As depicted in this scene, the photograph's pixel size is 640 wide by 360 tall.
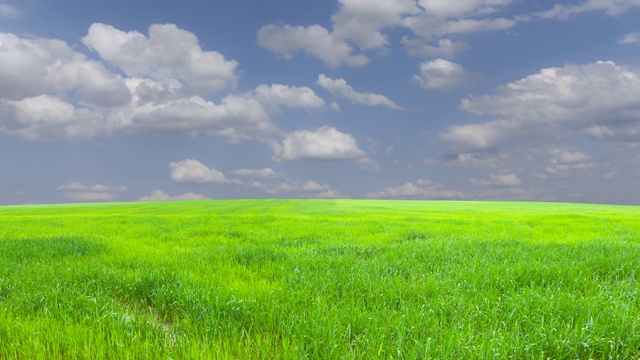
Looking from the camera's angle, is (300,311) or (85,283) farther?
(85,283)

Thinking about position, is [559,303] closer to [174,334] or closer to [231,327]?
[231,327]

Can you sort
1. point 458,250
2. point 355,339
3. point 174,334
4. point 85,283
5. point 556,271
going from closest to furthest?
point 355,339, point 174,334, point 85,283, point 556,271, point 458,250

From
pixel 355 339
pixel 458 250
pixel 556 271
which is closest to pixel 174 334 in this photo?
pixel 355 339

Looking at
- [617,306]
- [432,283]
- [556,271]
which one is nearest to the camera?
[617,306]

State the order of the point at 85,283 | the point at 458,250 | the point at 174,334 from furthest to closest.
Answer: the point at 458,250, the point at 85,283, the point at 174,334

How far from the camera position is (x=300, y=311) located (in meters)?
4.83

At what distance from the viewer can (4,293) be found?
6.02 meters

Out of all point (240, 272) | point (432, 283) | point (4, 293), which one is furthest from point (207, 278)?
point (432, 283)

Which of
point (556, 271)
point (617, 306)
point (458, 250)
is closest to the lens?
point (617, 306)

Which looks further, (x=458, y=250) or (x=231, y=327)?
(x=458, y=250)

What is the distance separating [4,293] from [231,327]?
4.15 m

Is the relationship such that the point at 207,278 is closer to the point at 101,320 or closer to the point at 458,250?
the point at 101,320

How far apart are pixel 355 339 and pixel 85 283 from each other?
476cm

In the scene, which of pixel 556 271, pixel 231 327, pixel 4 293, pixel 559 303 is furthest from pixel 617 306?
pixel 4 293
